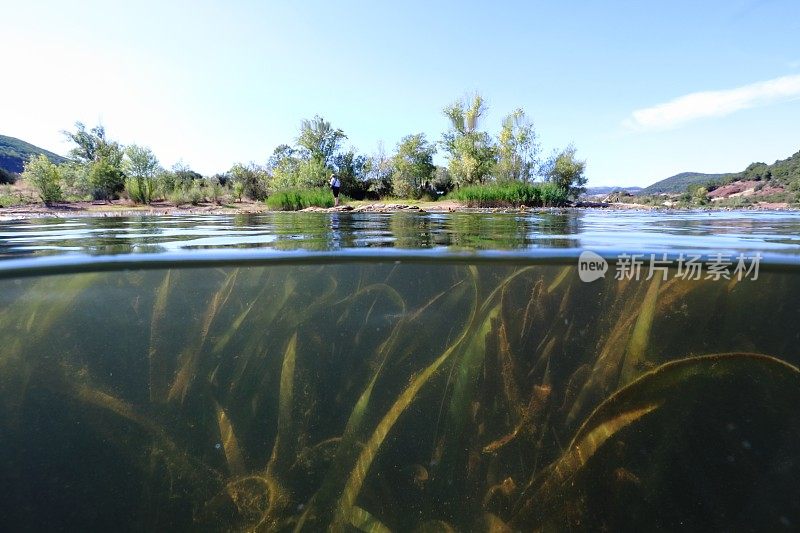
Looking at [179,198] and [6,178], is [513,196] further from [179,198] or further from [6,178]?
[6,178]

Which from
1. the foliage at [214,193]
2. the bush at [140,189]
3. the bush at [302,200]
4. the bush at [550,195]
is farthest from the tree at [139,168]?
the bush at [550,195]

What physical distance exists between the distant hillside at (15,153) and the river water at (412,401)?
85.5m

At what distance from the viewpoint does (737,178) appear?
2716cm

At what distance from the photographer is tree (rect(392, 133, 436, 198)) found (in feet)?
160

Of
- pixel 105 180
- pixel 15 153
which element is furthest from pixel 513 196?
pixel 15 153

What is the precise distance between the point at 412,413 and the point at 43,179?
3419 centimetres

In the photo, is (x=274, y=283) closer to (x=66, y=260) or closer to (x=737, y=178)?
(x=66, y=260)

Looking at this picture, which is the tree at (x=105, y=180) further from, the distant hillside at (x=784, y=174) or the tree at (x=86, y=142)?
the distant hillside at (x=784, y=174)

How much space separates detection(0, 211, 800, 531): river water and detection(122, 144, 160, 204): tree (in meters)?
38.2

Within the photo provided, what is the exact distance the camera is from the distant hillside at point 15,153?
75562 millimetres

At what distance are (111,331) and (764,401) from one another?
6305 millimetres

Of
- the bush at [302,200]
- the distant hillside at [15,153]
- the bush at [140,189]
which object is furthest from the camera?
the distant hillside at [15,153]

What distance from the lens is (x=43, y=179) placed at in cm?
2731

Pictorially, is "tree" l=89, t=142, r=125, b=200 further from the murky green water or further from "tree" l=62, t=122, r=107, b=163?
the murky green water
